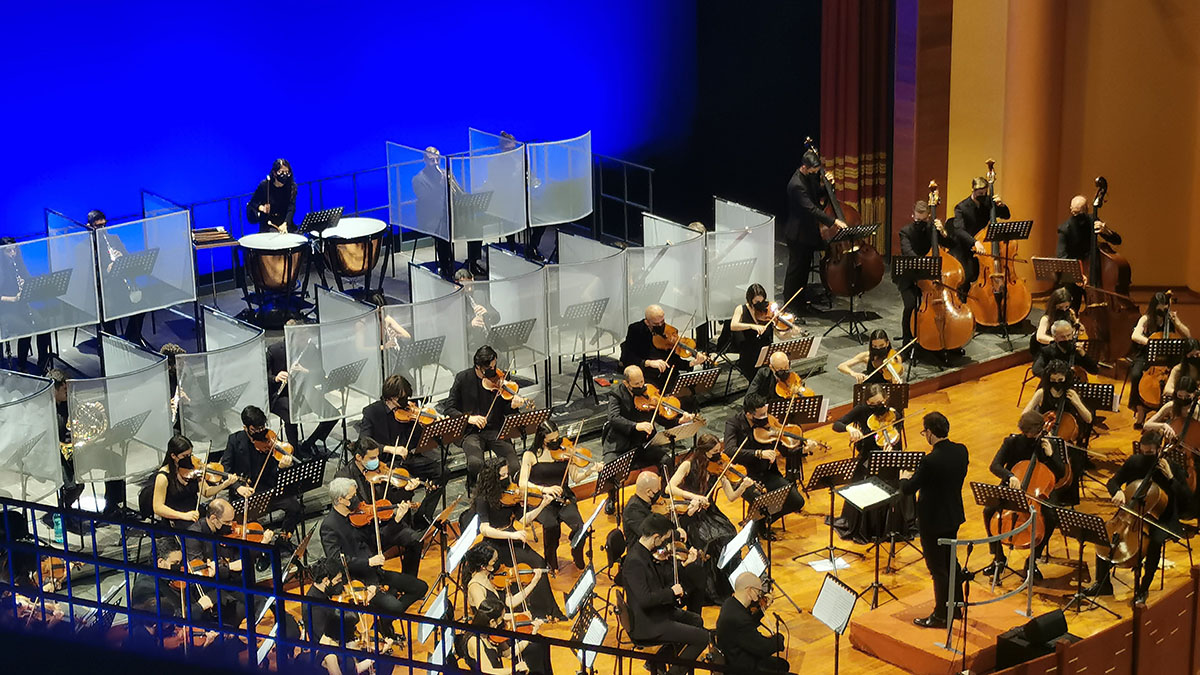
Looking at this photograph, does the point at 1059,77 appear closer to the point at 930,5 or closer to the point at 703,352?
the point at 930,5

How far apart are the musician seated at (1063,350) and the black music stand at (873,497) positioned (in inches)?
85.7

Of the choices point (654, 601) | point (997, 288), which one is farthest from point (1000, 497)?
point (997, 288)

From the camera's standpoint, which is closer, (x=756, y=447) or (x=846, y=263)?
(x=756, y=447)

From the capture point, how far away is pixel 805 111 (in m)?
16.3

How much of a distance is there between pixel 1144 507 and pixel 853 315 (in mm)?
4682

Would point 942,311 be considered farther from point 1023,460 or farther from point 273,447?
point 273,447

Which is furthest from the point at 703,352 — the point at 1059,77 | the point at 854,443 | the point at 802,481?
the point at 1059,77

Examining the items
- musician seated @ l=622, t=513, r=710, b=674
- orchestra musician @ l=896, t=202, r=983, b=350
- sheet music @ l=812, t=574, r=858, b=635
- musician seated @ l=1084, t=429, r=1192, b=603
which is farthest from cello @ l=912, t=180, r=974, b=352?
sheet music @ l=812, t=574, r=858, b=635

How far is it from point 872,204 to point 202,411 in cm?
779

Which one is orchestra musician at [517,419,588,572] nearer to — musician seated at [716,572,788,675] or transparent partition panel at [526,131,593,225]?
musician seated at [716,572,788,675]

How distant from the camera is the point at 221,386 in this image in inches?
409

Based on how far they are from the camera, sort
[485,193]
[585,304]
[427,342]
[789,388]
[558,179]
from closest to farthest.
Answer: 1. [789,388]
2. [427,342]
3. [585,304]
4. [485,193]
5. [558,179]

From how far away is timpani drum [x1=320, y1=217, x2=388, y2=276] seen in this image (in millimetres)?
13336

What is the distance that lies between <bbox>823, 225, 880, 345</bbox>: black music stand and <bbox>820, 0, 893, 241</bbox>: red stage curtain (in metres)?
1.74
